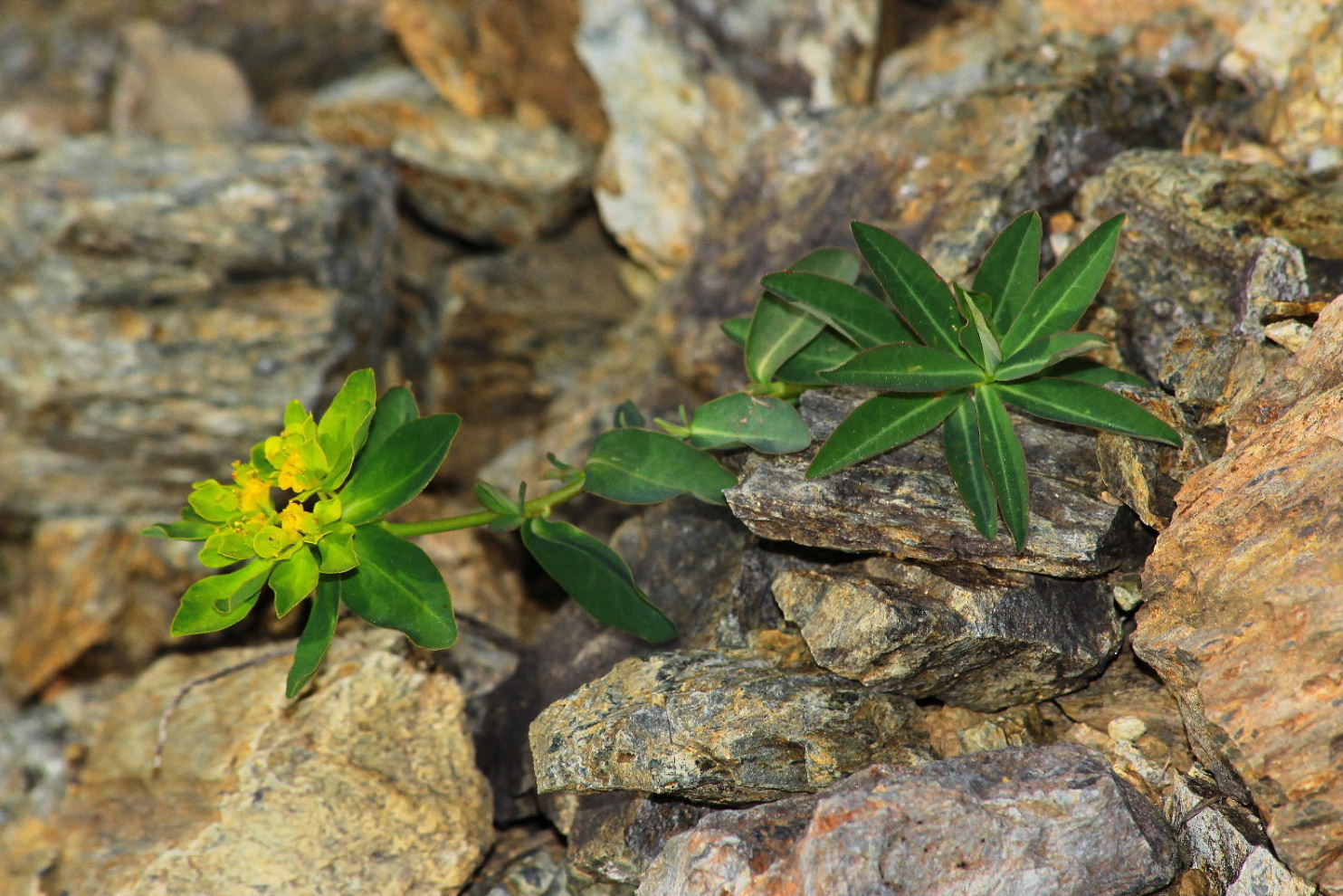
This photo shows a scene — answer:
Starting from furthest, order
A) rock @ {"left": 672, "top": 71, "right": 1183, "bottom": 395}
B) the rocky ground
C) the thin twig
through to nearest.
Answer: the thin twig < rock @ {"left": 672, "top": 71, "right": 1183, "bottom": 395} < the rocky ground

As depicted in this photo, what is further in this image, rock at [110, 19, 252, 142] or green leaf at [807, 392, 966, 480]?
rock at [110, 19, 252, 142]

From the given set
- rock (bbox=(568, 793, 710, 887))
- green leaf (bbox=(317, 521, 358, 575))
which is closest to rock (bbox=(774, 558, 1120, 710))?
rock (bbox=(568, 793, 710, 887))

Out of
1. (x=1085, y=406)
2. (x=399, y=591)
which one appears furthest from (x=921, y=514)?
(x=399, y=591)

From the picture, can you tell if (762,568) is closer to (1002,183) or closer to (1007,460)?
(1007,460)

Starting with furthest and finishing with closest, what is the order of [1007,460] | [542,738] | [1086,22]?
[1086,22] → [542,738] → [1007,460]

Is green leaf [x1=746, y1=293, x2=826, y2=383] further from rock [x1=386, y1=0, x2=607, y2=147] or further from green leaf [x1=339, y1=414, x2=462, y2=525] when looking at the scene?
rock [x1=386, y1=0, x2=607, y2=147]

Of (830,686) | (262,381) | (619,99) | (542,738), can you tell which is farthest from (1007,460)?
(262,381)
